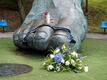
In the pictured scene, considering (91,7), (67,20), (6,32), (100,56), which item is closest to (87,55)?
(100,56)

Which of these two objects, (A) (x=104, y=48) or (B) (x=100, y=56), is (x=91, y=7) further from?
(B) (x=100, y=56)

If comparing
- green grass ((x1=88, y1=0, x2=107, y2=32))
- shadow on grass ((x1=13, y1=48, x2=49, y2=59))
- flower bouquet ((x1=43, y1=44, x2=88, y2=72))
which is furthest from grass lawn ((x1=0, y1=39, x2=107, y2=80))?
green grass ((x1=88, y1=0, x2=107, y2=32))

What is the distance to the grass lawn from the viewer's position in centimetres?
989

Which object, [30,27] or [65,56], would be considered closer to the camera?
[65,56]

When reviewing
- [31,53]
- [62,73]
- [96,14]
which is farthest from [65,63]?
[96,14]

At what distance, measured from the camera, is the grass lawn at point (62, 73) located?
9891 millimetres

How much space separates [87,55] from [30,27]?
6.95 feet

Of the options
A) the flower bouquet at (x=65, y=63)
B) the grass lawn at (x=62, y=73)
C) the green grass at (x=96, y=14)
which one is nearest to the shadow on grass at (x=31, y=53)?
the grass lawn at (x=62, y=73)

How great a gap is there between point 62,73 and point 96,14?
13.7 metres

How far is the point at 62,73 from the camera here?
1030 centimetres

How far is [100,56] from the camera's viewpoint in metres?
12.9

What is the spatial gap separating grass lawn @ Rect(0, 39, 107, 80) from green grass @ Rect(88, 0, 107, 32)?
456 cm

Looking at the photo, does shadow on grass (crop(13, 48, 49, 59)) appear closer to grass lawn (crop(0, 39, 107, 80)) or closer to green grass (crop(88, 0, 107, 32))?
grass lawn (crop(0, 39, 107, 80))

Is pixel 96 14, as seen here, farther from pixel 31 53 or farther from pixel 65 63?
pixel 65 63
